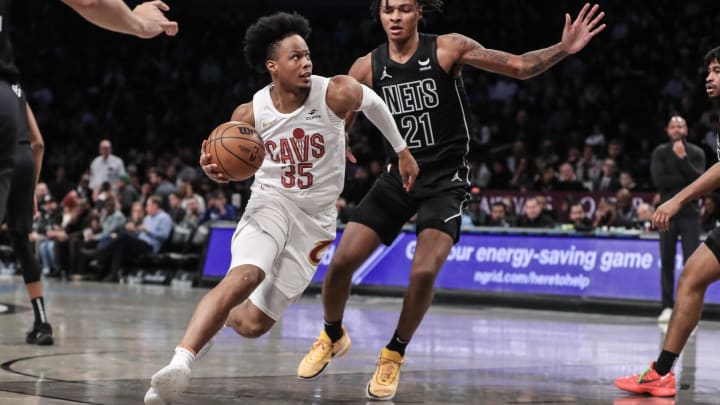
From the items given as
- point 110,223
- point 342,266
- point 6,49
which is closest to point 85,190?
point 110,223

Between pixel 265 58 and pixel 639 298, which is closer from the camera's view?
pixel 265 58

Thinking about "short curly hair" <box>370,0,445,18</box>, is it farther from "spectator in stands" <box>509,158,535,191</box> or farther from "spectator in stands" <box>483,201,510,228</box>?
"spectator in stands" <box>509,158,535,191</box>

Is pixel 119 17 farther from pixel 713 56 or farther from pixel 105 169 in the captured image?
pixel 105 169

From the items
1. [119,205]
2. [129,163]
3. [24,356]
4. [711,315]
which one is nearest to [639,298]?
[711,315]

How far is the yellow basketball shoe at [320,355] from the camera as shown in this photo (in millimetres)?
6656

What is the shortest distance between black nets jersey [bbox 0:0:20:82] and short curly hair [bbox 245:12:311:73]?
1512 millimetres

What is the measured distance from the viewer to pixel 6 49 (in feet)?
17.0

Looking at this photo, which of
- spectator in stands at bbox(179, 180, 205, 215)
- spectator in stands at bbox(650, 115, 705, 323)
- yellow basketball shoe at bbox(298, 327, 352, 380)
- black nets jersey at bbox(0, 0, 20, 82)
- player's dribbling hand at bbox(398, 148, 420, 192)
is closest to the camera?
black nets jersey at bbox(0, 0, 20, 82)

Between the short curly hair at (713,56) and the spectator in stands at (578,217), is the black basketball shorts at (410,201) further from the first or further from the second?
the spectator in stands at (578,217)

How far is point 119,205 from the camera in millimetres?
18969

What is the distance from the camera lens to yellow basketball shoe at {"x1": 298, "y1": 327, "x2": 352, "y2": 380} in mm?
6656

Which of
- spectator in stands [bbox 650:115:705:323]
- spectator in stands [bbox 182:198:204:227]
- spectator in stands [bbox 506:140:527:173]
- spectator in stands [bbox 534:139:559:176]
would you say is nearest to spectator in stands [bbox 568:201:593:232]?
spectator in stands [bbox 650:115:705:323]

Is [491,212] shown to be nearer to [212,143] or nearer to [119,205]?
[119,205]

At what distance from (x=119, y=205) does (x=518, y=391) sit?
13396 millimetres
